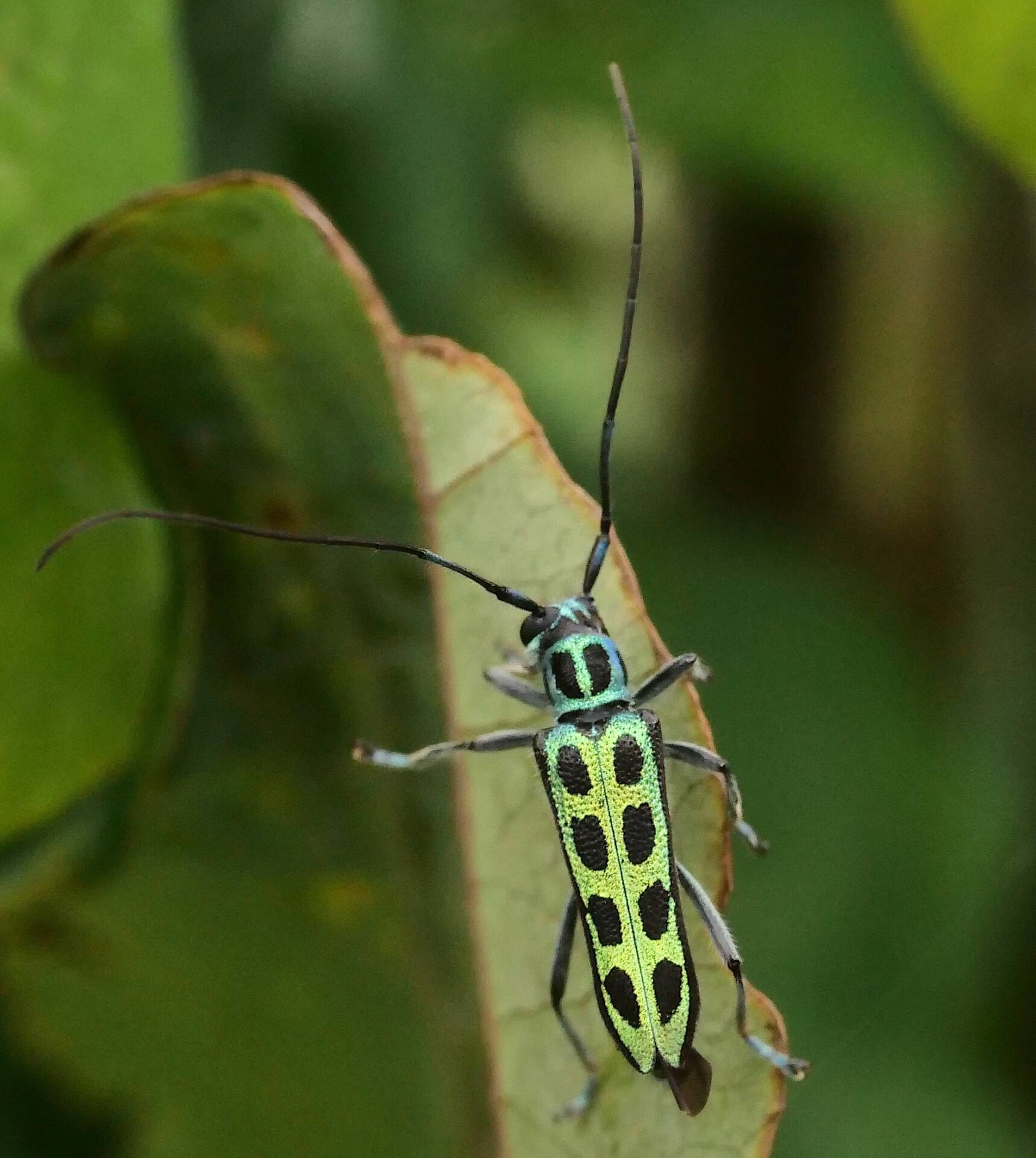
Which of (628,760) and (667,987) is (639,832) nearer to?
(628,760)

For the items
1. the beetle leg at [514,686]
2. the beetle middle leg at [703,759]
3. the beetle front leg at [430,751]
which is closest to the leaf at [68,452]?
the beetle front leg at [430,751]

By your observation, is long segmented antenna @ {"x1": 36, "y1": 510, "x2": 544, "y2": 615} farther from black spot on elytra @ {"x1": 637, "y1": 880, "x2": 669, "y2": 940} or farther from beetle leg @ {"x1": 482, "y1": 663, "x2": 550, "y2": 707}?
black spot on elytra @ {"x1": 637, "y1": 880, "x2": 669, "y2": 940}

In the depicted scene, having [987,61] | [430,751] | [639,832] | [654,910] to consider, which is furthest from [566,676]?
[987,61]

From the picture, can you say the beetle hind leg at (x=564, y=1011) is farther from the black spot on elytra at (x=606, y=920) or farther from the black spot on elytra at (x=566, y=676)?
the black spot on elytra at (x=566, y=676)

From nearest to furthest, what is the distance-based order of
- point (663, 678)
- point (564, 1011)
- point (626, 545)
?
point (663, 678), point (564, 1011), point (626, 545)

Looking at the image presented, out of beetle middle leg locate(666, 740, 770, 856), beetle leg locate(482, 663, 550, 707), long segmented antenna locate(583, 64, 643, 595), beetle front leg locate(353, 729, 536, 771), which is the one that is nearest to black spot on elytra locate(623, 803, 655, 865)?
beetle middle leg locate(666, 740, 770, 856)

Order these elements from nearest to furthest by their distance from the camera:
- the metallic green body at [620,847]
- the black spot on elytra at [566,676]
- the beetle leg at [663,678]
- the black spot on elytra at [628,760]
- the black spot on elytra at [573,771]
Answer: the beetle leg at [663,678] → the metallic green body at [620,847] → the black spot on elytra at [573,771] → the black spot on elytra at [628,760] → the black spot on elytra at [566,676]

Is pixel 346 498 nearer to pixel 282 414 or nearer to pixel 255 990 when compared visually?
pixel 282 414
